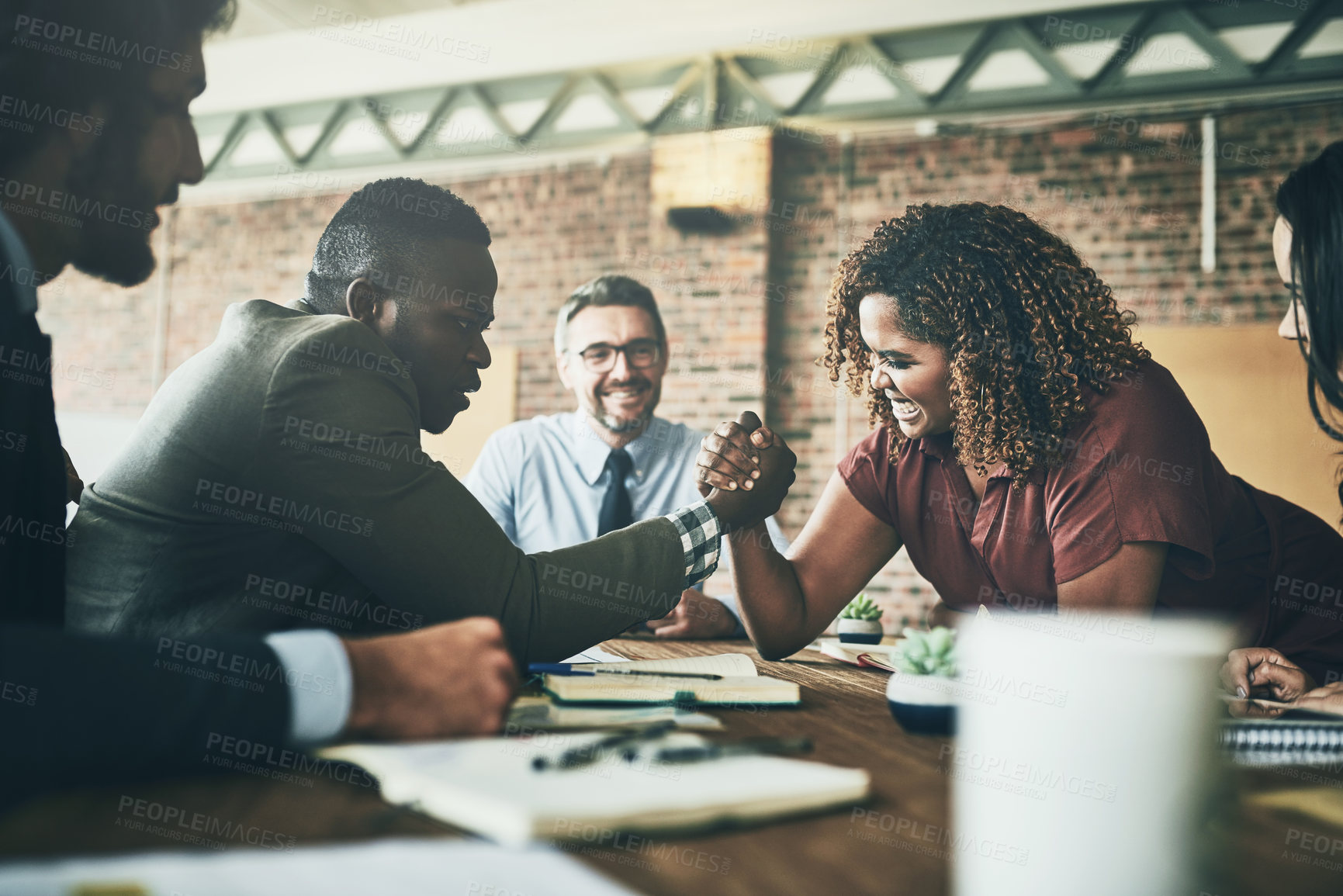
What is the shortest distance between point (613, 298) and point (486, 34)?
276cm

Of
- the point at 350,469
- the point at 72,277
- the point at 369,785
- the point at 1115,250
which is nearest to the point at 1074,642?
the point at 369,785

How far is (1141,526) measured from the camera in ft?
4.57

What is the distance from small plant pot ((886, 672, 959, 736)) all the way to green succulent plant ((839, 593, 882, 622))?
0.95 meters

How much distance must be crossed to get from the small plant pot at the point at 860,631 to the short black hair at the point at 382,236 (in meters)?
1.02

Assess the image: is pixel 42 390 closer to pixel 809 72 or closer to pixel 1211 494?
pixel 1211 494

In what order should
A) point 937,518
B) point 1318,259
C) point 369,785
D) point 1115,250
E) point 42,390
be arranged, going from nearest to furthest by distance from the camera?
1. point 369,785
2. point 42,390
3. point 1318,259
4. point 937,518
5. point 1115,250

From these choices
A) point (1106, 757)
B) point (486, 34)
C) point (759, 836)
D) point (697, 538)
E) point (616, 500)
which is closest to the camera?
point (1106, 757)

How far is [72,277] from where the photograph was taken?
6457 millimetres

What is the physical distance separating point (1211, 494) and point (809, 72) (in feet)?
12.2

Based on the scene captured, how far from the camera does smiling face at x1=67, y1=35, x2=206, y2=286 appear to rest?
104cm

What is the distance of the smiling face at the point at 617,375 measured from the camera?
120 inches

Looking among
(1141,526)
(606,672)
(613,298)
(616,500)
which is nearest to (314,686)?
(606,672)

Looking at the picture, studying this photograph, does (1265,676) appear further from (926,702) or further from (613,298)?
(613,298)

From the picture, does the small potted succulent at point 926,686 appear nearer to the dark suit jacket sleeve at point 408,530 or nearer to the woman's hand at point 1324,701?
the dark suit jacket sleeve at point 408,530
